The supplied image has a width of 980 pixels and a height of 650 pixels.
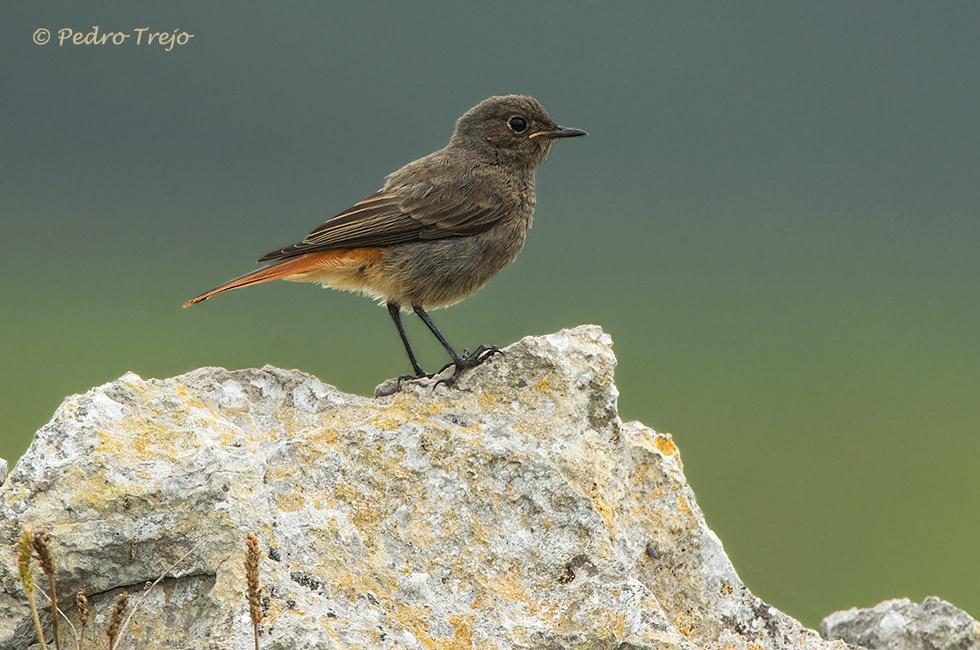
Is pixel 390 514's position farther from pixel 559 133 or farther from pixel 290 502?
pixel 559 133

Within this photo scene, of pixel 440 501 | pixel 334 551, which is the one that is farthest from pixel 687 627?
pixel 334 551

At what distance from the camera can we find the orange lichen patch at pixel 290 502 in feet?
13.3

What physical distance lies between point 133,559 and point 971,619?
12.9 ft

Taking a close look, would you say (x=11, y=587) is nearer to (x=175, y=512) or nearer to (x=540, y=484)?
(x=175, y=512)

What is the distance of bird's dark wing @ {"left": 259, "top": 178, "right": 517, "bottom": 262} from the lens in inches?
238

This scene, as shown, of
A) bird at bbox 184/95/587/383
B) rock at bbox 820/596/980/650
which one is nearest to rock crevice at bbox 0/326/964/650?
rock at bbox 820/596/980/650

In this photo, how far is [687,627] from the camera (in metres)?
4.68

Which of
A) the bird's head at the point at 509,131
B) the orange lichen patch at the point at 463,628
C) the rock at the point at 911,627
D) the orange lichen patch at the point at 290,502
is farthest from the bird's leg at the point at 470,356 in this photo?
the rock at the point at 911,627

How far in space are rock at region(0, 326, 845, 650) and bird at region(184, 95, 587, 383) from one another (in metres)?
0.96

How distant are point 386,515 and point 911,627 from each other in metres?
2.81

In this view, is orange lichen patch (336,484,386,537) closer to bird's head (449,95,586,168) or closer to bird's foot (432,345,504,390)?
bird's foot (432,345,504,390)

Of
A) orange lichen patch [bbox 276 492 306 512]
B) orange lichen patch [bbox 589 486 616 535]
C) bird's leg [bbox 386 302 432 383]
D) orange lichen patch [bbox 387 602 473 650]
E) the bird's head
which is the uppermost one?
the bird's head

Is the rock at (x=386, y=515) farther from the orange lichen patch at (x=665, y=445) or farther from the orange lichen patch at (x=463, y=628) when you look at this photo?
the orange lichen patch at (x=665, y=445)

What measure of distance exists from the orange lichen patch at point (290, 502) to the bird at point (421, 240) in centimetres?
166
